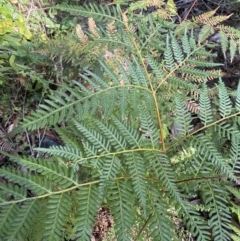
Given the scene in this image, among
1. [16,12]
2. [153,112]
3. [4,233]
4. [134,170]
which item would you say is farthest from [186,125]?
[16,12]

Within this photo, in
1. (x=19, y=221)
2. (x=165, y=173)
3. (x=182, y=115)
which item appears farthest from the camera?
(x=182, y=115)

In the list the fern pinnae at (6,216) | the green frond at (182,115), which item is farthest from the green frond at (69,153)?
the green frond at (182,115)

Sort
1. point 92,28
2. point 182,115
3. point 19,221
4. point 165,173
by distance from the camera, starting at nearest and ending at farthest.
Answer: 1. point 19,221
2. point 165,173
3. point 182,115
4. point 92,28

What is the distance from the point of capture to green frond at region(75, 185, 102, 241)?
44.6 inches

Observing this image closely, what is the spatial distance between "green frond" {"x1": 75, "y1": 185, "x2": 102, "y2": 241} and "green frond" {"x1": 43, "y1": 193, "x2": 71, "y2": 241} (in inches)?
1.8

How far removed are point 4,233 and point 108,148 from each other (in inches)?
17.0

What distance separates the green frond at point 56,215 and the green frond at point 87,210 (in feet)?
0.15

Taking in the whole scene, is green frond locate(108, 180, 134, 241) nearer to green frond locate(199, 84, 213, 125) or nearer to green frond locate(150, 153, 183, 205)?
green frond locate(150, 153, 183, 205)

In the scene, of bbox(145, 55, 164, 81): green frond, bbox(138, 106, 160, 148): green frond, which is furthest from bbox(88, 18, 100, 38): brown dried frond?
bbox(138, 106, 160, 148): green frond

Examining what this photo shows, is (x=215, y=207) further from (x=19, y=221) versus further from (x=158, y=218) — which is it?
(x=19, y=221)

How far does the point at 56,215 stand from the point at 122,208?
21cm

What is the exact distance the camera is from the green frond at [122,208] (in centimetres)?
116

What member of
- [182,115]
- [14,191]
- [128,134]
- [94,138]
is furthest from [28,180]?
[182,115]

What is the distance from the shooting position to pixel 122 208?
1200 millimetres
